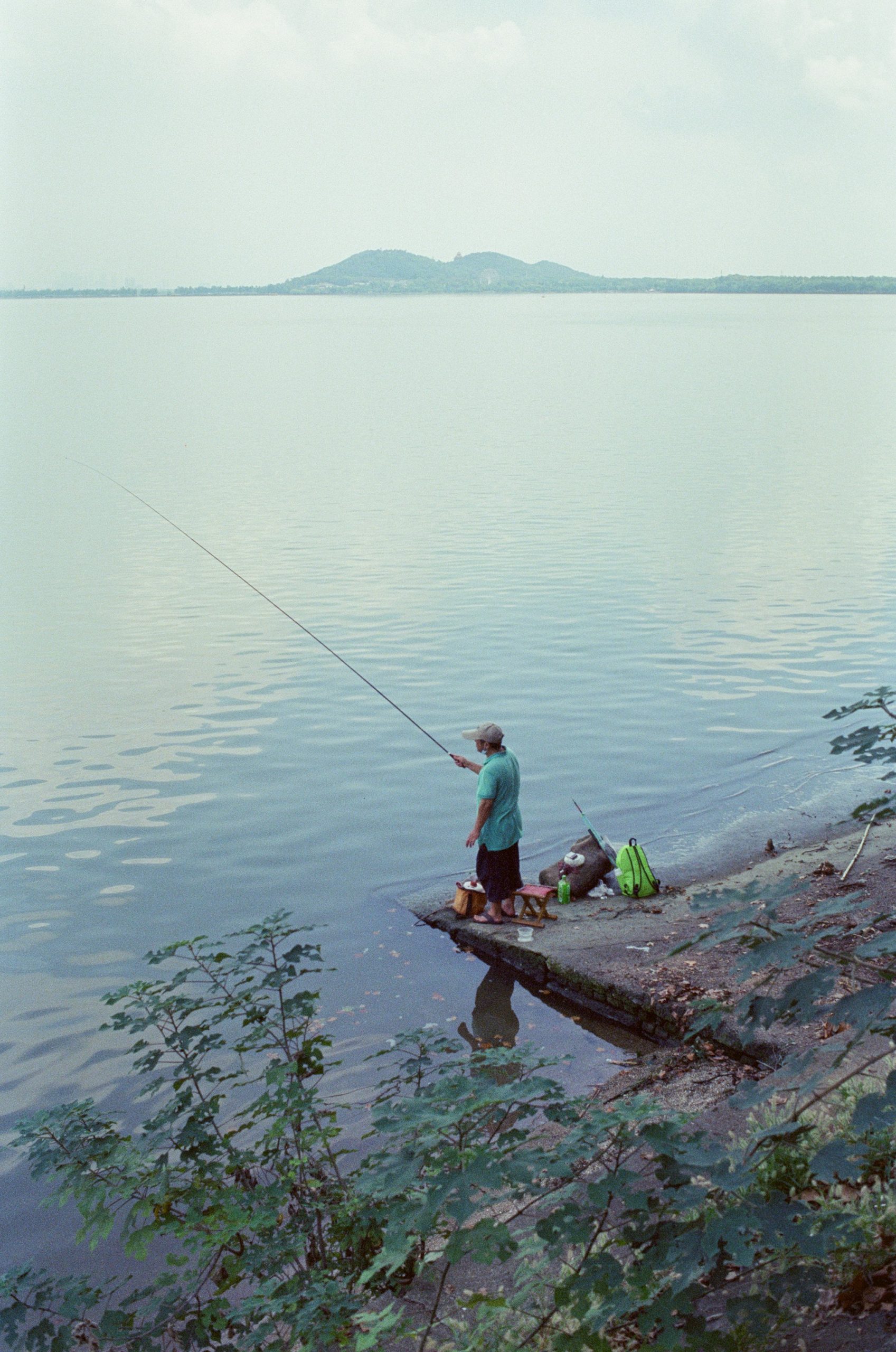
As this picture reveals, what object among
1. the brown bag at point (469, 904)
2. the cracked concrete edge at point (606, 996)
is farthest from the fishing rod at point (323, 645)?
the cracked concrete edge at point (606, 996)

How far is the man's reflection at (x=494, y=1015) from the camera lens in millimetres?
8367

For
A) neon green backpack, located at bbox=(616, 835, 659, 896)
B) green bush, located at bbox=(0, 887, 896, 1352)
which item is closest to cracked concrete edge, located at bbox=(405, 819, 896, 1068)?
neon green backpack, located at bbox=(616, 835, 659, 896)

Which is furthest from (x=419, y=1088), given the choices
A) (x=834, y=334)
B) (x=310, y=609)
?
(x=834, y=334)

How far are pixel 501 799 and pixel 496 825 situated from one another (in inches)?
9.2

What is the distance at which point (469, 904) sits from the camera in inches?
398

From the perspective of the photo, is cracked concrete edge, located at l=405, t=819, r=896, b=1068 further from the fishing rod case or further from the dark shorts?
the fishing rod case

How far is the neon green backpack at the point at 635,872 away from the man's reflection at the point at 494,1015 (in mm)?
1480

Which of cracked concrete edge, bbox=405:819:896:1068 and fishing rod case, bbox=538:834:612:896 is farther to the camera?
fishing rod case, bbox=538:834:612:896

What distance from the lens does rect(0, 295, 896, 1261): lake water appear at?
10.2 metres

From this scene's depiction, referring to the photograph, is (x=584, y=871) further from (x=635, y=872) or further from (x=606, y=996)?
(x=606, y=996)

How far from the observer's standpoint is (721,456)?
1628 inches

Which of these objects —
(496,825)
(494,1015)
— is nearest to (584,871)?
(496,825)

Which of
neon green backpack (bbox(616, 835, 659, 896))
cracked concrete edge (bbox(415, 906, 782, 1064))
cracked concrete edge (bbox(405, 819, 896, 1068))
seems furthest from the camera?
neon green backpack (bbox(616, 835, 659, 896))

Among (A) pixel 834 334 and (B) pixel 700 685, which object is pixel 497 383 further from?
(A) pixel 834 334
